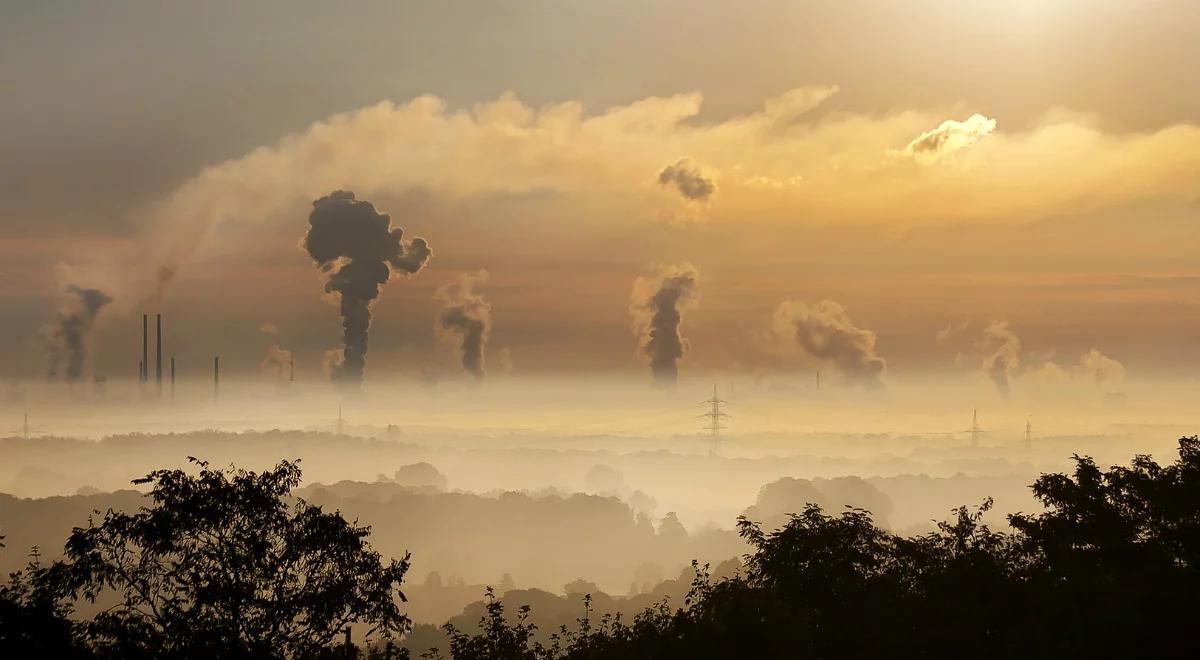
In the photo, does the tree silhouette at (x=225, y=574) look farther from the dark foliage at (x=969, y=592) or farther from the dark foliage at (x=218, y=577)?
the dark foliage at (x=969, y=592)

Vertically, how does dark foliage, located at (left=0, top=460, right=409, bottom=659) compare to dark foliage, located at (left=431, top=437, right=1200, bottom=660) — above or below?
above

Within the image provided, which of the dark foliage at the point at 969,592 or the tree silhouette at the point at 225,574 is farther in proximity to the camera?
the dark foliage at the point at 969,592

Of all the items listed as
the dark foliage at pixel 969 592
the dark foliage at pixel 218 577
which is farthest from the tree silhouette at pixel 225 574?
the dark foliage at pixel 969 592

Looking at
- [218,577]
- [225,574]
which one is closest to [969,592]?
[225,574]

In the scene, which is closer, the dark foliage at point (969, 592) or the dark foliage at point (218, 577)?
the dark foliage at point (218, 577)

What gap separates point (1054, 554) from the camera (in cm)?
4775

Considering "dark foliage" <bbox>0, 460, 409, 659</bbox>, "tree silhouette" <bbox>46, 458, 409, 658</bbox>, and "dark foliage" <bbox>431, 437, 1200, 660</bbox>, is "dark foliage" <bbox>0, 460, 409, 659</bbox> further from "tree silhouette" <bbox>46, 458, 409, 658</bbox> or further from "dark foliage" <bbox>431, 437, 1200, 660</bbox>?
"dark foliage" <bbox>431, 437, 1200, 660</bbox>

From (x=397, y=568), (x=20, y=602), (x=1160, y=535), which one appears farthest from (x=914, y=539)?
(x=20, y=602)

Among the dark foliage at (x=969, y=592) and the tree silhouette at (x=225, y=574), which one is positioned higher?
the tree silhouette at (x=225, y=574)

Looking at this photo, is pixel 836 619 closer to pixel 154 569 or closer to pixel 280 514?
pixel 280 514

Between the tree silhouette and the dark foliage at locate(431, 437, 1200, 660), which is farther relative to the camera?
the dark foliage at locate(431, 437, 1200, 660)

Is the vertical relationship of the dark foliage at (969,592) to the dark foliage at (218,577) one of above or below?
below

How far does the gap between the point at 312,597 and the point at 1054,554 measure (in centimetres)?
3115

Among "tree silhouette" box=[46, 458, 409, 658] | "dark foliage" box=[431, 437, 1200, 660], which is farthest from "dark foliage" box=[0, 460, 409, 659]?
"dark foliage" box=[431, 437, 1200, 660]
